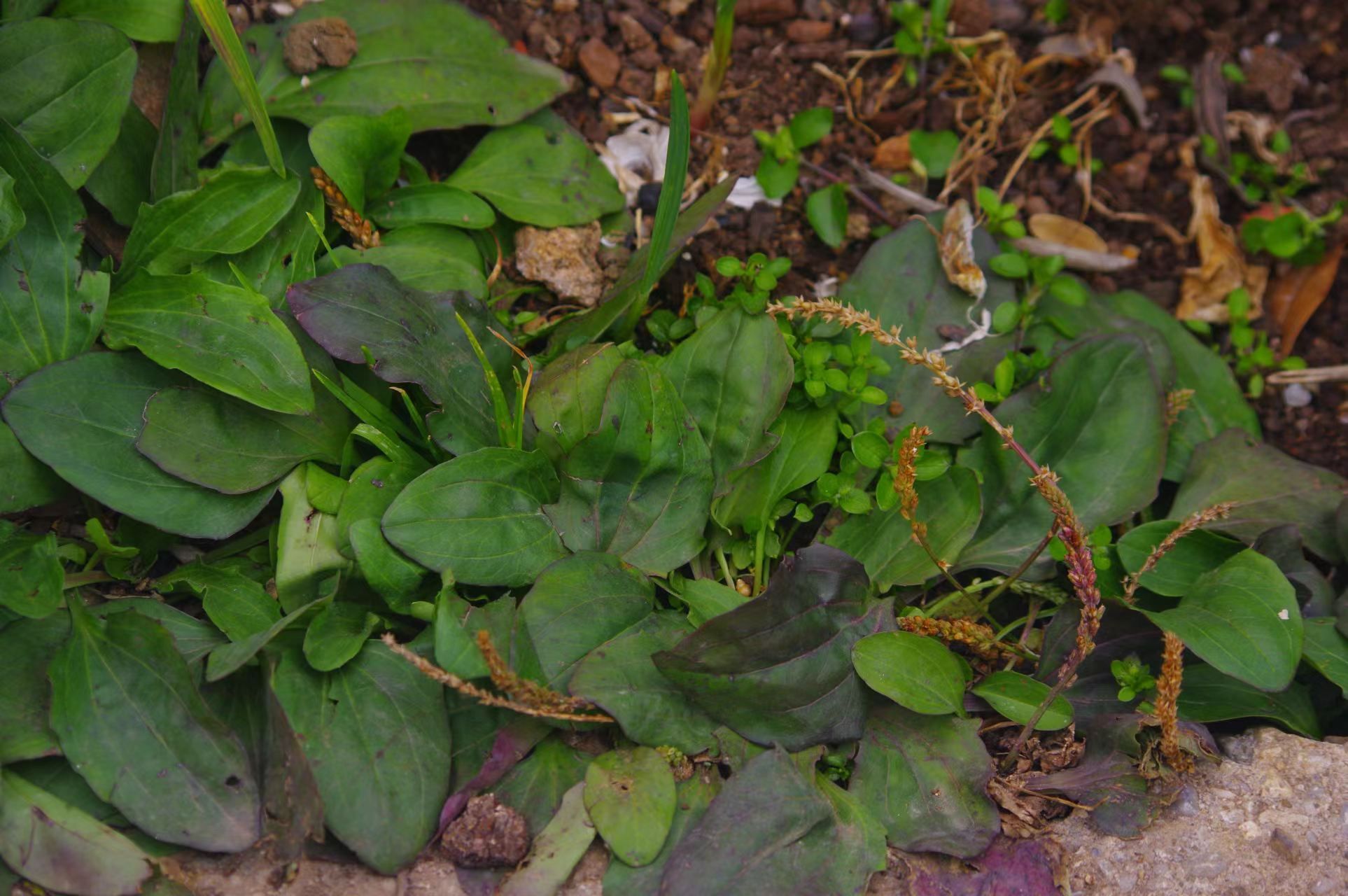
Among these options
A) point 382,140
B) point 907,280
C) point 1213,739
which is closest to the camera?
point 1213,739

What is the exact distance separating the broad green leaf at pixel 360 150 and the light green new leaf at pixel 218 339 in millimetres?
364

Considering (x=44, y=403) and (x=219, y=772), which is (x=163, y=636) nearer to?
(x=219, y=772)

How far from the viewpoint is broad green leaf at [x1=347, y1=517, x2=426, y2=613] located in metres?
1.86

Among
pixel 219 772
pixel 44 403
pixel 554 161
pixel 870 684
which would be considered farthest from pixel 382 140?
pixel 870 684

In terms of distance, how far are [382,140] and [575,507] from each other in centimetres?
94

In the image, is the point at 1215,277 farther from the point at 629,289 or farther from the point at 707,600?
the point at 707,600

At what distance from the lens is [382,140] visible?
2.26m

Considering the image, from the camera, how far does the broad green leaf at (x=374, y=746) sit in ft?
5.67

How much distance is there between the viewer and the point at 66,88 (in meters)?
2.09

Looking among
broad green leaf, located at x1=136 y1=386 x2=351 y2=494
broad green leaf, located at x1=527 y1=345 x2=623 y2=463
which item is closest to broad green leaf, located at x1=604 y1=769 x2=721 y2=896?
broad green leaf, located at x1=527 y1=345 x2=623 y2=463

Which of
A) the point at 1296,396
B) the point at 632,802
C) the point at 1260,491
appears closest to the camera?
the point at 632,802

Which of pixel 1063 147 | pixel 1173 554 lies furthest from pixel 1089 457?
pixel 1063 147

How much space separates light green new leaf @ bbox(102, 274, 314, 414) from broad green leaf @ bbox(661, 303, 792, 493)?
2.47 ft

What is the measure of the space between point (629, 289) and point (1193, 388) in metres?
1.45
